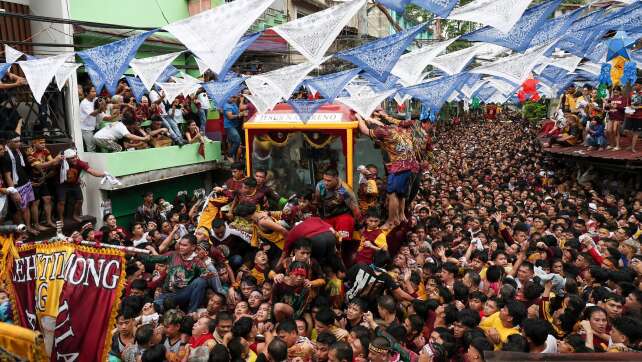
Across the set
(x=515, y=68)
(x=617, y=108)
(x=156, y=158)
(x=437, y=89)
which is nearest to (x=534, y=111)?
(x=617, y=108)

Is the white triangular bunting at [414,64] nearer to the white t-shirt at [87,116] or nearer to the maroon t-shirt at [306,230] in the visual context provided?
the maroon t-shirt at [306,230]

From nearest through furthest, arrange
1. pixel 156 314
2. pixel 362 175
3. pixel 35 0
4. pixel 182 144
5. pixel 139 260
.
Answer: pixel 156 314 < pixel 139 260 < pixel 362 175 < pixel 35 0 < pixel 182 144

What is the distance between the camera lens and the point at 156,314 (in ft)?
17.4

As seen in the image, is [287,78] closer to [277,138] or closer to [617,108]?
[277,138]

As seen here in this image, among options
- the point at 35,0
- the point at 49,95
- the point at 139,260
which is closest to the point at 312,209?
the point at 139,260

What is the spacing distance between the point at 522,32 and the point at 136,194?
921 cm

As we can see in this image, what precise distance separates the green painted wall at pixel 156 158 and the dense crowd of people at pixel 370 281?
8.06ft

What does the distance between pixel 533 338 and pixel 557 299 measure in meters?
1.32

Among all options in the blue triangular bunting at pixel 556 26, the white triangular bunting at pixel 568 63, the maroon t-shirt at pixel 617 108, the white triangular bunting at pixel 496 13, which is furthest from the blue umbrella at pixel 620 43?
the maroon t-shirt at pixel 617 108

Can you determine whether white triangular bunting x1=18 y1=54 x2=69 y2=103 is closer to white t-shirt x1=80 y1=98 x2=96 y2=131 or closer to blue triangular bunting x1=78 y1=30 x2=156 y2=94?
blue triangular bunting x1=78 y1=30 x2=156 y2=94

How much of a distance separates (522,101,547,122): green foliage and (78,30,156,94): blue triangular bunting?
34.4 meters

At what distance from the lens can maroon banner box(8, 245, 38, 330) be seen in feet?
15.1

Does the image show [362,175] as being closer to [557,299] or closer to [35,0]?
[557,299]

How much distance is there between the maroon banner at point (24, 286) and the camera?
4609 mm
